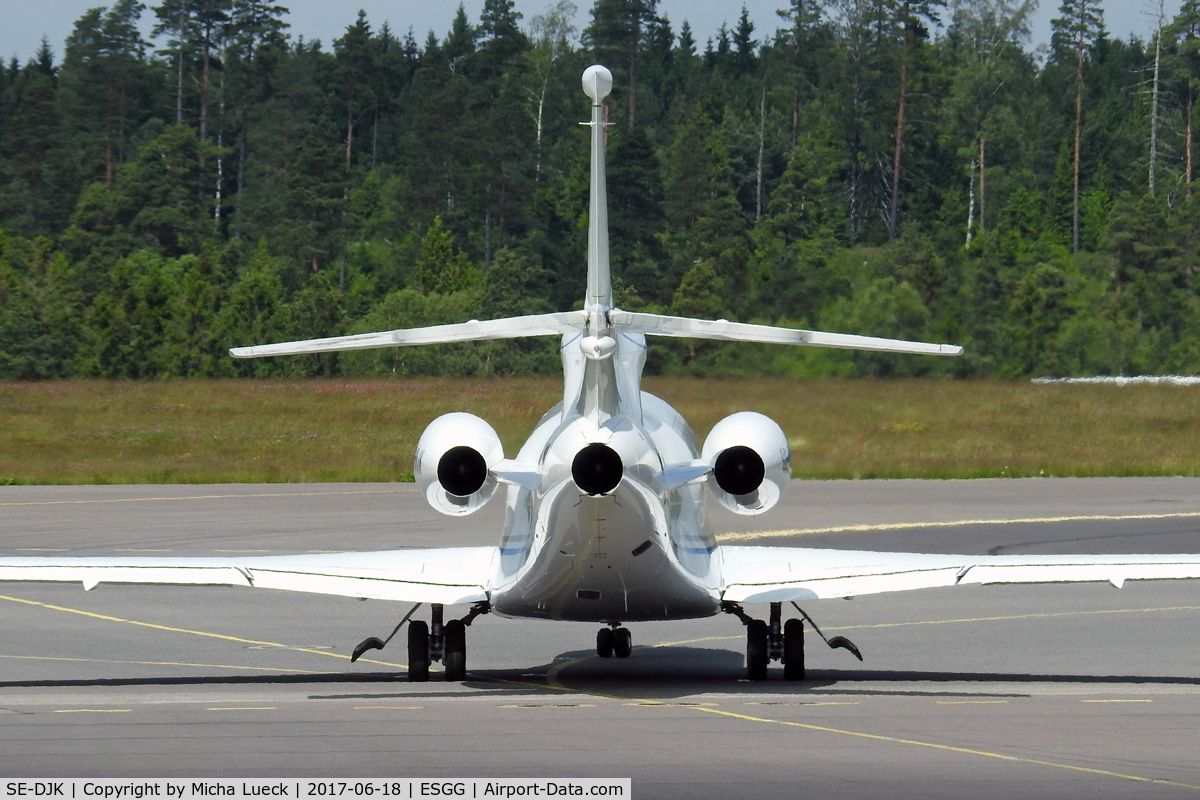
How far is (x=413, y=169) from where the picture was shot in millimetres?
123438

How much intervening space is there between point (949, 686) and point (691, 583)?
129 inches

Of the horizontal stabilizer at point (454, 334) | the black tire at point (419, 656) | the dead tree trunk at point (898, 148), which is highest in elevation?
the dead tree trunk at point (898, 148)

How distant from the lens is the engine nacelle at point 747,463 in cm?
1691

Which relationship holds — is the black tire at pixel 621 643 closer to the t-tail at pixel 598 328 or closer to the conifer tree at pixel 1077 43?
the t-tail at pixel 598 328

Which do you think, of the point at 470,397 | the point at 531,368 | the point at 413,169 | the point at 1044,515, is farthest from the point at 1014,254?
the point at 1044,515

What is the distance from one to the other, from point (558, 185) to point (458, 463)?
107 meters

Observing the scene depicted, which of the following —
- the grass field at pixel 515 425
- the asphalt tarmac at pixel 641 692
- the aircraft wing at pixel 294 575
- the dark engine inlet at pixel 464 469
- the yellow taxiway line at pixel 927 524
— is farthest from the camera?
the grass field at pixel 515 425

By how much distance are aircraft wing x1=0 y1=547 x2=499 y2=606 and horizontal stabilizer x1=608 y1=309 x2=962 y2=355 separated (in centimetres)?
329

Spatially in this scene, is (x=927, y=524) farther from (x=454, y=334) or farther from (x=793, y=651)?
(x=454, y=334)

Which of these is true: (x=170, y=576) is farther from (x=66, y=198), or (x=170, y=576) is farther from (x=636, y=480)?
(x=66, y=198)

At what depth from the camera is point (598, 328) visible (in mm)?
16375

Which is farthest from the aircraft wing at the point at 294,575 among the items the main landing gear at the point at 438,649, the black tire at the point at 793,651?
the black tire at the point at 793,651

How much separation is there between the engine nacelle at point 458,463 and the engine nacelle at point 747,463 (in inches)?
82.5

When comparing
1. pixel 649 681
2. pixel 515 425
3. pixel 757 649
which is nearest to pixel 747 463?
pixel 757 649
